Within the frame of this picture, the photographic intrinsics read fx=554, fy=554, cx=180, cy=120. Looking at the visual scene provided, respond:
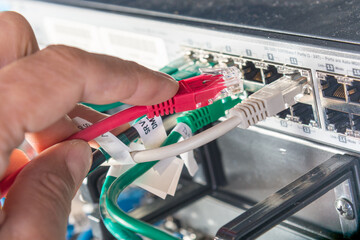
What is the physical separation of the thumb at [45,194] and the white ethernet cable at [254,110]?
80 mm

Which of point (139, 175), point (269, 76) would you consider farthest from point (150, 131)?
point (269, 76)

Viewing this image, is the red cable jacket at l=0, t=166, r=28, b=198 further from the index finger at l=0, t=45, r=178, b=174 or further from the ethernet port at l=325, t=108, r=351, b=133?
the ethernet port at l=325, t=108, r=351, b=133

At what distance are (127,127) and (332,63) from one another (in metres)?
0.23

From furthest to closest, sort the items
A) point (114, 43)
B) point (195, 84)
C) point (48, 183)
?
point (114, 43) → point (195, 84) → point (48, 183)

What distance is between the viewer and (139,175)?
0.62 meters

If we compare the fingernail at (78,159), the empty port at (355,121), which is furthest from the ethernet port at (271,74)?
the fingernail at (78,159)

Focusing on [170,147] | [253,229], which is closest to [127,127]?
[170,147]

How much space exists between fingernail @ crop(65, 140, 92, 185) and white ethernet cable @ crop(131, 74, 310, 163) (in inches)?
2.5

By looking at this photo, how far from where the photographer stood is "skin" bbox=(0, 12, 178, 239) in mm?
419

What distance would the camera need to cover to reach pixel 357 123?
574 millimetres

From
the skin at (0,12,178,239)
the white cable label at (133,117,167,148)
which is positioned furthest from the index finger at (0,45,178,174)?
the white cable label at (133,117,167,148)

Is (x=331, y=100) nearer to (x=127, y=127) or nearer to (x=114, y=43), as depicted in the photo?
(x=127, y=127)

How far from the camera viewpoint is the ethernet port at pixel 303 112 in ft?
2.04

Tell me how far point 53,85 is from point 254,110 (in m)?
0.24
